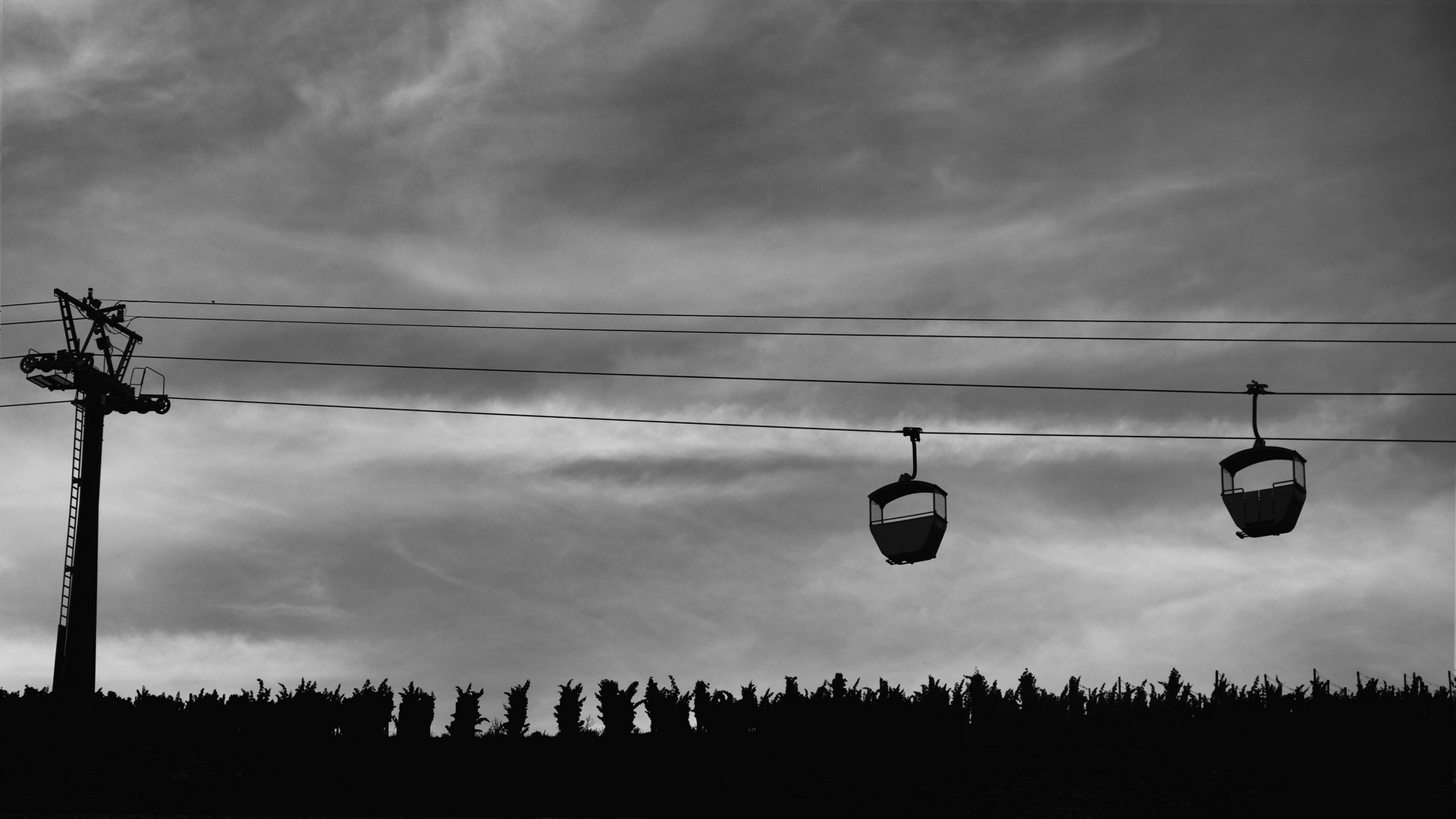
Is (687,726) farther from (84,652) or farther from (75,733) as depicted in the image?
(84,652)

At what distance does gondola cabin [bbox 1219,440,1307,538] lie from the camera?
69.9 ft

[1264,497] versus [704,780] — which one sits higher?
[1264,497]

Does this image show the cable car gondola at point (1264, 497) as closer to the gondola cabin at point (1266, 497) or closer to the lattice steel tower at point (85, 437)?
the gondola cabin at point (1266, 497)

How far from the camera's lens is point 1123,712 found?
24672mm

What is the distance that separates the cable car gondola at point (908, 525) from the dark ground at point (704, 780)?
4.40m

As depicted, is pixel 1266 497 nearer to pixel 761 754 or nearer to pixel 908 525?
pixel 908 525

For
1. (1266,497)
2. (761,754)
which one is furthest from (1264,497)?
(761,754)

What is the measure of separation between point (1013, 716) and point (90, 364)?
72.9 ft

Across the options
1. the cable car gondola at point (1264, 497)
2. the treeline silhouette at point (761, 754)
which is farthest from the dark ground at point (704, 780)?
the cable car gondola at point (1264, 497)

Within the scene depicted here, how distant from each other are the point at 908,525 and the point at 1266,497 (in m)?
5.17

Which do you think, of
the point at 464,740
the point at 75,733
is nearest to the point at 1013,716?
the point at 464,740

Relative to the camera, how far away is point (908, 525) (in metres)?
22.4

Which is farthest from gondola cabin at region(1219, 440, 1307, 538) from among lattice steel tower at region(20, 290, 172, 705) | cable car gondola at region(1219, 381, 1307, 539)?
lattice steel tower at region(20, 290, 172, 705)

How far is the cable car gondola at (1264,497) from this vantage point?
21.3 metres
